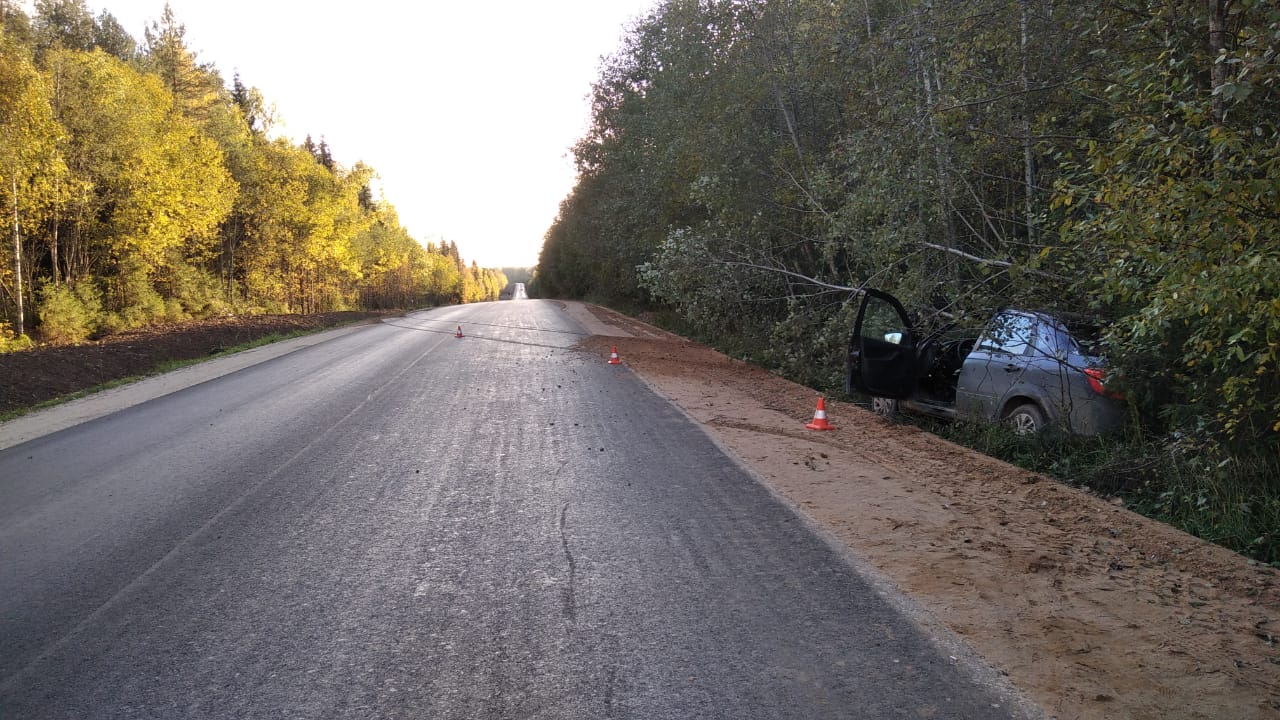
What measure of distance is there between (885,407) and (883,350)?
113 centimetres

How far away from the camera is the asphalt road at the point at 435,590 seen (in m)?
2.84

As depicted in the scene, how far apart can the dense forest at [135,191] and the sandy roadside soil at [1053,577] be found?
19577 millimetres

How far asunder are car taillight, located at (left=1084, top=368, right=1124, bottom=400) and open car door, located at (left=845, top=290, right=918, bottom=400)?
215cm

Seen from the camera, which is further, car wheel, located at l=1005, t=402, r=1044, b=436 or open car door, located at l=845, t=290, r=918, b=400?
open car door, located at l=845, t=290, r=918, b=400

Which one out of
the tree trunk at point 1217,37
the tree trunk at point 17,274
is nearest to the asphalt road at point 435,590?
the tree trunk at point 1217,37

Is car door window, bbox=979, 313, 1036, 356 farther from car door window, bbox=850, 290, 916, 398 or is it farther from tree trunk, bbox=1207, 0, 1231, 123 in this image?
tree trunk, bbox=1207, 0, 1231, 123

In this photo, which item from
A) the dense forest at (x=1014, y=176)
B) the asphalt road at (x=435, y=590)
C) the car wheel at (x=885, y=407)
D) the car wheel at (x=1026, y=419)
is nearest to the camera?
the asphalt road at (x=435, y=590)

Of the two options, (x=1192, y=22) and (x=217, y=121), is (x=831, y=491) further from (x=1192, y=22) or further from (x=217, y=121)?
(x=217, y=121)

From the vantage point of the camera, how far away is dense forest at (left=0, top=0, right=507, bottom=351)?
1788cm

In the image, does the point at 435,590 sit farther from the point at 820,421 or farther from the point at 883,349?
the point at 883,349

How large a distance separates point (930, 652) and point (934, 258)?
6.90 metres

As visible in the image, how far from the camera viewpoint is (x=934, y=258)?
9031mm

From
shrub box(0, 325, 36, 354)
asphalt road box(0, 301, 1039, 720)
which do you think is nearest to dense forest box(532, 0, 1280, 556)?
asphalt road box(0, 301, 1039, 720)

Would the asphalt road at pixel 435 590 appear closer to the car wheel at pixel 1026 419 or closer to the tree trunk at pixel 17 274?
the car wheel at pixel 1026 419
